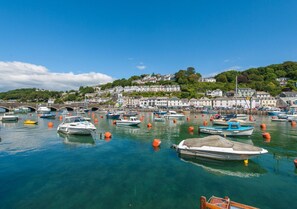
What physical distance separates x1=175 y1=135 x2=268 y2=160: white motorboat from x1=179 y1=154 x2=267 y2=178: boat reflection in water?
488 millimetres

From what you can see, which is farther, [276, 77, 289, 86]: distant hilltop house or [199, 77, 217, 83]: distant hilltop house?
[199, 77, 217, 83]: distant hilltop house

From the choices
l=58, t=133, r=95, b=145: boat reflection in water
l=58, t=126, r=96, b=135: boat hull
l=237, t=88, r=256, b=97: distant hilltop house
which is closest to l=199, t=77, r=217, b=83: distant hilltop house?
l=237, t=88, r=256, b=97: distant hilltop house

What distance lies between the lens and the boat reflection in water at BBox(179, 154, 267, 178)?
1420 centimetres

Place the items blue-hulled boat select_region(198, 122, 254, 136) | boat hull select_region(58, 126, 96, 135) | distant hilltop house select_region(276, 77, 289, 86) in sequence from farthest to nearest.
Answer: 1. distant hilltop house select_region(276, 77, 289, 86)
2. boat hull select_region(58, 126, 96, 135)
3. blue-hulled boat select_region(198, 122, 254, 136)

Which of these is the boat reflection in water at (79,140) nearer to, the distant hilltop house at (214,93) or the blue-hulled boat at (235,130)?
the blue-hulled boat at (235,130)

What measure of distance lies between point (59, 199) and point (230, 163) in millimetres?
14918

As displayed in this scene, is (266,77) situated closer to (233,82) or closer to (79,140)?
(233,82)

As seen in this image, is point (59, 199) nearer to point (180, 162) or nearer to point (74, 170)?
point (74, 170)

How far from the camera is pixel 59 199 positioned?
10234 mm

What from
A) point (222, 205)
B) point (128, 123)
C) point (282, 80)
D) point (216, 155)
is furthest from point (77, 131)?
point (282, 80)

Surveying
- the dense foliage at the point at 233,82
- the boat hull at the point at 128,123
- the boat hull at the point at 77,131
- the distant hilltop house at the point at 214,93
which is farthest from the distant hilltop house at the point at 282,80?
the boat hull at the point at 77,131

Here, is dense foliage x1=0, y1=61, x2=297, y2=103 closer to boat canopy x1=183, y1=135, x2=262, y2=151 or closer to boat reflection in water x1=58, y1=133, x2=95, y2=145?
boat reflection in water x1=58, y1=133, x2=95, y2=145

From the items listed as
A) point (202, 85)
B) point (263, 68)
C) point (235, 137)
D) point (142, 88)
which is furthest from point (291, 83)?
point (235, 137)

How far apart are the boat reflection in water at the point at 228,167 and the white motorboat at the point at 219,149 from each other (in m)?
0.49
